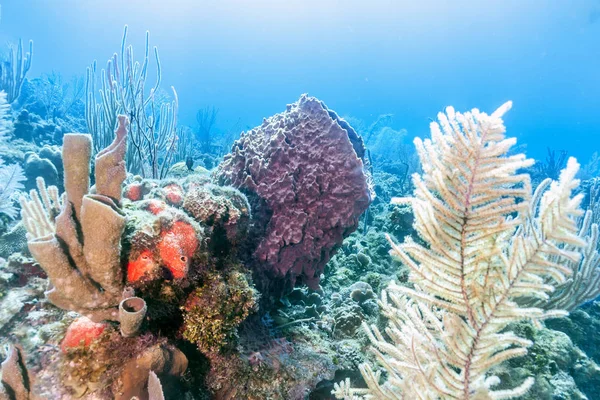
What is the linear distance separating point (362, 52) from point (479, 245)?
128490 millimetres

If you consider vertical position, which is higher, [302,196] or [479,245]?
[302,196]

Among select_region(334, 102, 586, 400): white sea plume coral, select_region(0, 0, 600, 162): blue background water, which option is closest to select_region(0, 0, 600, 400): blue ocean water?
select_region(334, 102, 586, 400): white sea plume coral

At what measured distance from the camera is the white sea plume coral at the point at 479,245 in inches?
46.1

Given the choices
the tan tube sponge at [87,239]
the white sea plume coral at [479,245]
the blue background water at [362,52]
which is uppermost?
the blue background water at [362,52]

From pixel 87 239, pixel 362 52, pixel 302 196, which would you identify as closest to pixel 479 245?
pixel 87 239

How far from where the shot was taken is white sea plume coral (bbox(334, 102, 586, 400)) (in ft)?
3.84

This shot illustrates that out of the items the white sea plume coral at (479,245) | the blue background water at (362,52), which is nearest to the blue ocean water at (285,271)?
the white sea plume coral at (479,245)

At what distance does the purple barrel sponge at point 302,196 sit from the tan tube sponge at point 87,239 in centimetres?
184

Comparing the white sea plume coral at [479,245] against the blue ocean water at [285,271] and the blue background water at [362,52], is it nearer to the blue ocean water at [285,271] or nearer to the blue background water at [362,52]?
the blue ocean water at [285,271]

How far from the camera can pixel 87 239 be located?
6.41ft

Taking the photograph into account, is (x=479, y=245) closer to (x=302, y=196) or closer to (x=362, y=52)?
(x=302, y=196)

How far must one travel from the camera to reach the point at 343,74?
4958 inches

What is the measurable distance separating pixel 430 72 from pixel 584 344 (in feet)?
426

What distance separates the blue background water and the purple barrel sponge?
65.6 m
